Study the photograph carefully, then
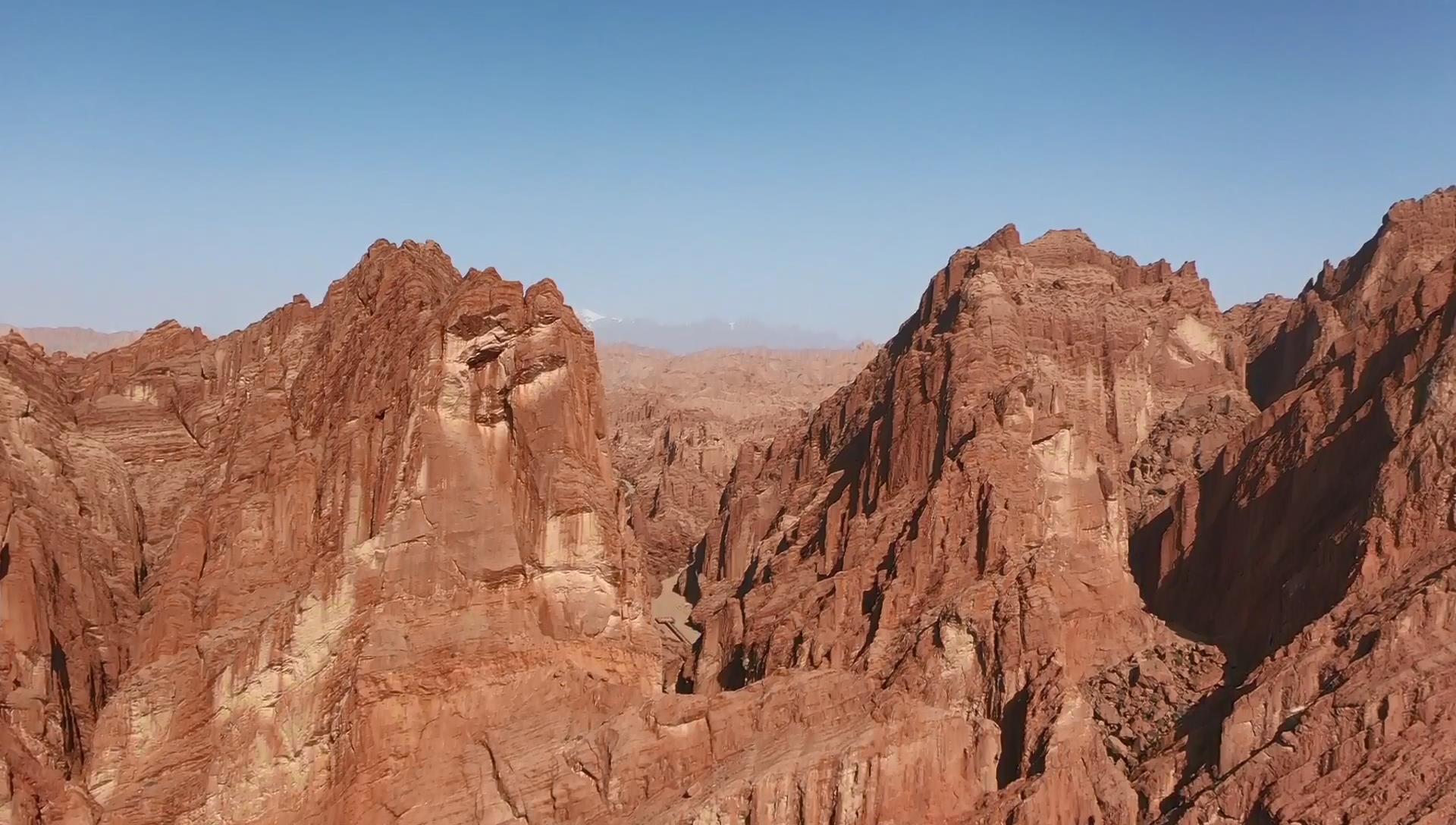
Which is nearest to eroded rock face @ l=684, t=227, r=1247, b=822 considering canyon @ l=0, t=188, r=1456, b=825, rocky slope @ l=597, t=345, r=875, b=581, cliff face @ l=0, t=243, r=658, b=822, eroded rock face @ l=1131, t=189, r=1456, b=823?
canyon @ l=0, t=188, r=1456, b=825

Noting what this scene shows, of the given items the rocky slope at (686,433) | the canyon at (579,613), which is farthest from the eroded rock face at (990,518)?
the rocky slope at (686,433)

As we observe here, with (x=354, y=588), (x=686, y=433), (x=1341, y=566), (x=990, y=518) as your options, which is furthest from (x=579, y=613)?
(x=686, y=433)

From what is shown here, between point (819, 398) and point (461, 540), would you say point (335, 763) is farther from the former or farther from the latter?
point (819, 398)

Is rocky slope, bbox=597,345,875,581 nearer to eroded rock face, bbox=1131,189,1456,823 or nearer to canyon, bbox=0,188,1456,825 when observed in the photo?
canyon, bbox=0,188,1456,825

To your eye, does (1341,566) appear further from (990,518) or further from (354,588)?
(354,588)

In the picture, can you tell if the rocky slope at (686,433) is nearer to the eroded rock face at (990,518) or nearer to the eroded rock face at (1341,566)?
the eroded rock face at (990,518)
